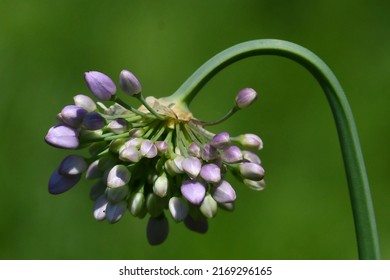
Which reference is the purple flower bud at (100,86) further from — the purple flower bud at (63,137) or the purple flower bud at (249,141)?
the purple flower bud at (249,141)

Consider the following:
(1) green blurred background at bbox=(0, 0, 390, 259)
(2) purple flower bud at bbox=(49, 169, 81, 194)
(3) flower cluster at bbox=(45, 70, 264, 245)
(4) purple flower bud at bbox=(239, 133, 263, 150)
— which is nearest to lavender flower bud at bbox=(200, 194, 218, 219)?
(3) flower cluster at bbox=(45, 70, 264, 245)

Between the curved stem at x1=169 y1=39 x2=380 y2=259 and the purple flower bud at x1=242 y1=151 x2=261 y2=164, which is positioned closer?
the curved stem at x1=169 y1=39 x2=380 y2=259

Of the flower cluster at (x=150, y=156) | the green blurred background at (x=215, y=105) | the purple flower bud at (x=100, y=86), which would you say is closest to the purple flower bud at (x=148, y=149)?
the flower cluster at (x=150, y=156)

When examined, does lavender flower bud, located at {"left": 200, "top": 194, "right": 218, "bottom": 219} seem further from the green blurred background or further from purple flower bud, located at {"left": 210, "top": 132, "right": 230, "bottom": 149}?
the green blurred background

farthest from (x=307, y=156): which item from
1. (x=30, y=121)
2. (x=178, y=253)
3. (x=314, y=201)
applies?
(x=30, y=121)

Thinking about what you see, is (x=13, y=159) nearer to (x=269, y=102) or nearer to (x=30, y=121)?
(x=30, y=121)

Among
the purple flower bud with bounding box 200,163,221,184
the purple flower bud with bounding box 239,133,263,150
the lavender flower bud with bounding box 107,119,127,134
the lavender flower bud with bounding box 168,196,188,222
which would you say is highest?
the purple flower bud with bounding box 239,133,263,150

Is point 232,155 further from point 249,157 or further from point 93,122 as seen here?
Answer: point 93,122

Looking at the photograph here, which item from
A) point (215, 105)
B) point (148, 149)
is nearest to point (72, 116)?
point (148, 149)
